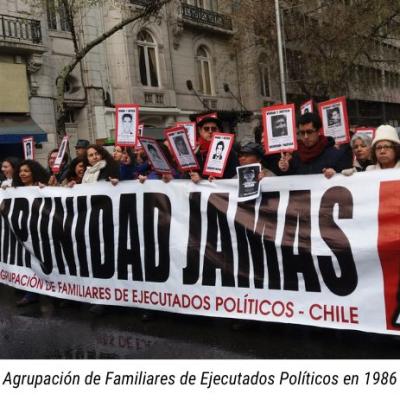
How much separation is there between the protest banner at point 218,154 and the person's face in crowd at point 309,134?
59 cm

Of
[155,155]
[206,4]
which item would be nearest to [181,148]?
[155,155]

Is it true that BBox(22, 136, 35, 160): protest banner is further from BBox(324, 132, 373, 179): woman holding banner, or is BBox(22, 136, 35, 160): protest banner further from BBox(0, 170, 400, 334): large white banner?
BBox(324, 132, 373, 179): woman holding banner

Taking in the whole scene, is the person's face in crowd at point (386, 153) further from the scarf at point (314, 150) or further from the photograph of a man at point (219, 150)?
the photograph of a man at point (219, 150)

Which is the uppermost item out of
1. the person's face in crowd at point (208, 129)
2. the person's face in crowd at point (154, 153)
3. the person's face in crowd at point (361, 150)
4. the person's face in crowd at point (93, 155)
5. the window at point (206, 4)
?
the window at point (206, 4)

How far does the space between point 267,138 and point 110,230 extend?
5.80 feet

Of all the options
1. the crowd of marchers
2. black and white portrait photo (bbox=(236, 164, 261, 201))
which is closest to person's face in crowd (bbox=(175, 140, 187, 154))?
the crowd of marchers

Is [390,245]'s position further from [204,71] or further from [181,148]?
[204,71]

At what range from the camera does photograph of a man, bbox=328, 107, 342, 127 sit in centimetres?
606

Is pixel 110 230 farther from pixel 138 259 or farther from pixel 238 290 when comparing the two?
pixel 238 290

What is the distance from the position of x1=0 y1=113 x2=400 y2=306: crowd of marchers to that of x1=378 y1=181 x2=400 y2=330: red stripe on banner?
0.32 meters

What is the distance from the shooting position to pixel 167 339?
4.52m

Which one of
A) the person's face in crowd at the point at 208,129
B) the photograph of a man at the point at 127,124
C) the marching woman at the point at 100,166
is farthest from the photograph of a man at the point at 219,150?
the photograph of a man at the point at 127,124

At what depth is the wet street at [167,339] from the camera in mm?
3994

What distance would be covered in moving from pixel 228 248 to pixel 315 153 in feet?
3.50
